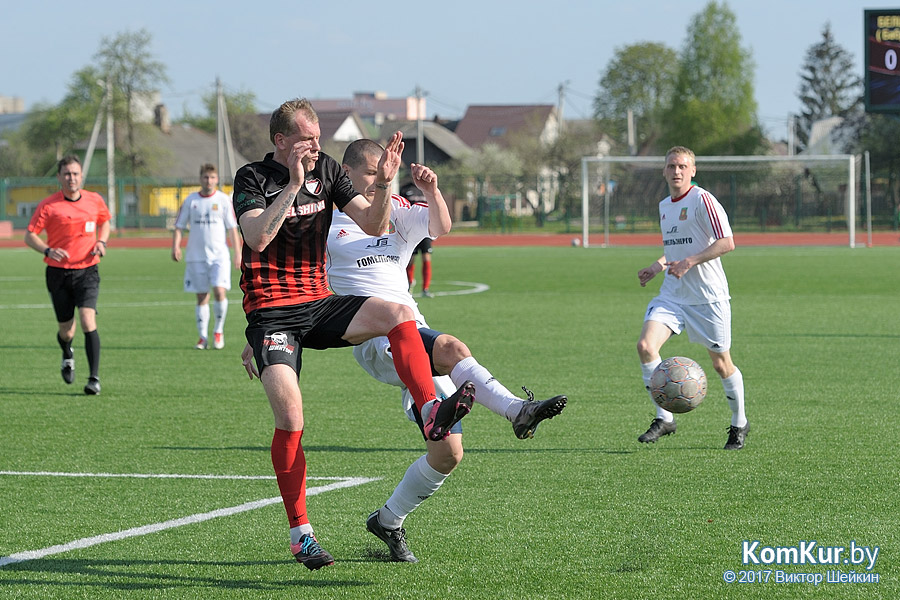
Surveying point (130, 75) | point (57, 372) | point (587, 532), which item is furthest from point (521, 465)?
point (130, 75)

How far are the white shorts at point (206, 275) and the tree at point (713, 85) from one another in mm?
70432

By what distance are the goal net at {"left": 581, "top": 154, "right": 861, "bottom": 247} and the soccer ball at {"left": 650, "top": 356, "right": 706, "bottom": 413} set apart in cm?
3909

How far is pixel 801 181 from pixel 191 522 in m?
46.0

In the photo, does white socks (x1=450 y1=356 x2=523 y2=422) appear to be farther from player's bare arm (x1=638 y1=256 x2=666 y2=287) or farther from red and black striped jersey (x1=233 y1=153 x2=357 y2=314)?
player's bare arm (x1=638 y1=256 x2=666 y2=287)

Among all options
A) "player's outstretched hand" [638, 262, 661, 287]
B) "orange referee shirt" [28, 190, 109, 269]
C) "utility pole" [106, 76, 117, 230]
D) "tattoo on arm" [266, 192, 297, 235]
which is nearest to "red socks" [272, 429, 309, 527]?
"tattoo on arm" [266, 192, 297, 235]

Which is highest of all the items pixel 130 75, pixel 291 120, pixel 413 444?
pixel 130 75

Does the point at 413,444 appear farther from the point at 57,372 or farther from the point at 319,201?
the point at 57,372

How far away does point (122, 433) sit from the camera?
27.8 ft

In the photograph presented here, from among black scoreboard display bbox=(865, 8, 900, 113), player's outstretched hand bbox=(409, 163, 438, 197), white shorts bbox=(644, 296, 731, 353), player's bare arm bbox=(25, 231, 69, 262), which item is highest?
black scoreboard display bbox=(865, 8, 900, 113)

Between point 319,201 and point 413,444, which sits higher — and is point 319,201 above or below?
above

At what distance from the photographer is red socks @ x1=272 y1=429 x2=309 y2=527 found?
4883mm

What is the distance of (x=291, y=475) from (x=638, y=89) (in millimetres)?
94471

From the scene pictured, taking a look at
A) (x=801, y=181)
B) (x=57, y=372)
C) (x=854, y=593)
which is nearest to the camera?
(x=854, y=593)

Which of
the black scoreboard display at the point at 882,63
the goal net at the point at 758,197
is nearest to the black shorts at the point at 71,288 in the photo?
the black scoreboard display at the point at 882,63
